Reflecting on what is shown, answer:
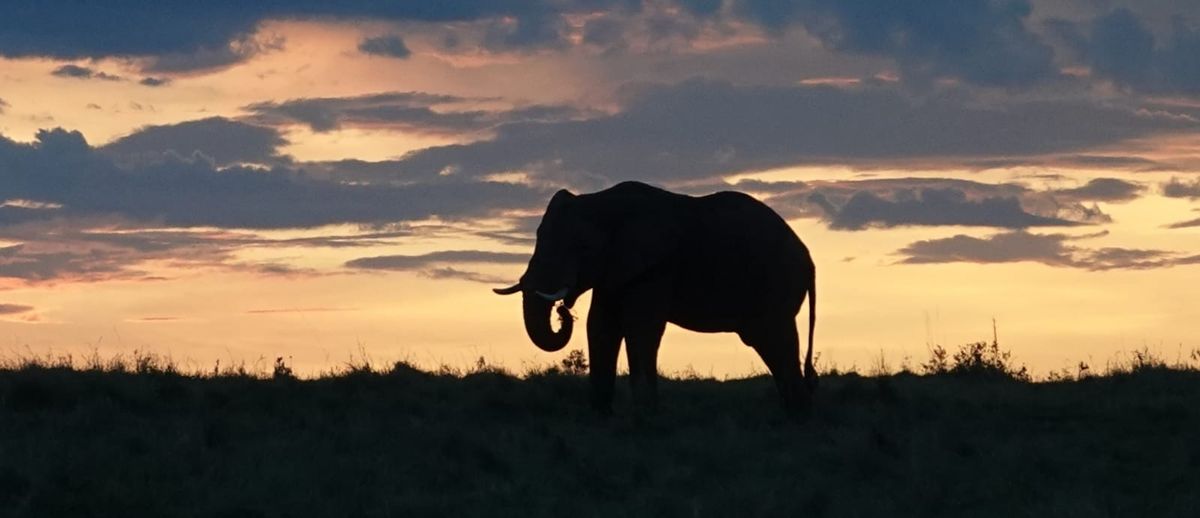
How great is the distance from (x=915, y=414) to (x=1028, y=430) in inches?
59.5

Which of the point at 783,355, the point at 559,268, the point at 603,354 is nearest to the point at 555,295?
the point at 559,268

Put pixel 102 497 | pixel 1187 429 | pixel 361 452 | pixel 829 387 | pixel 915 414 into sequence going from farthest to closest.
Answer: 1. pixel 829 387
2. pixel 915 414
3. pixel 1187 429
4. pixel 361 452
5. pixel 102 497

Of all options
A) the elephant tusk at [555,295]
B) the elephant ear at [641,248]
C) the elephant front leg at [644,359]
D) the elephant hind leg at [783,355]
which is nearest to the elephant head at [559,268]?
the elephant tusk at [555,295]

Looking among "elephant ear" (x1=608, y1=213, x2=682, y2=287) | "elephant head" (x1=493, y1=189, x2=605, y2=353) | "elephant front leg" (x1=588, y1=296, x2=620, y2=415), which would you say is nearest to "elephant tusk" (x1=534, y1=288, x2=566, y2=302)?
"elephant head" (x1=493, y1=189, x2=605, y2=353)

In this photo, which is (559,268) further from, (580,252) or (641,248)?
(641,248)

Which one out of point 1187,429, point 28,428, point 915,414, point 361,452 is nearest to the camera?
point 361,452

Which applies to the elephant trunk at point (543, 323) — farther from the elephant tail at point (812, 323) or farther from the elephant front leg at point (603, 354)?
the elephant tail at point (812, 323)

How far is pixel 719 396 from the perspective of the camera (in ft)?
71.2

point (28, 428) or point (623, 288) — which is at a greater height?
point (623, 288)

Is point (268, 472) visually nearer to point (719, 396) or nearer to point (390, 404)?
point (390, 404)

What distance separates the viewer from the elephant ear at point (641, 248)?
1942cm

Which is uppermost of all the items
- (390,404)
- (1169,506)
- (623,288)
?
(623,288)

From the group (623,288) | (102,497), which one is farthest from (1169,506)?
(102,497)

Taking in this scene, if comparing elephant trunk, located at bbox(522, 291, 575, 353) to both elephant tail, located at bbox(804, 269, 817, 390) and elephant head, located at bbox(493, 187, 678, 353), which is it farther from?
elephant tail, located at bbox(804, 269, 817, 390)
